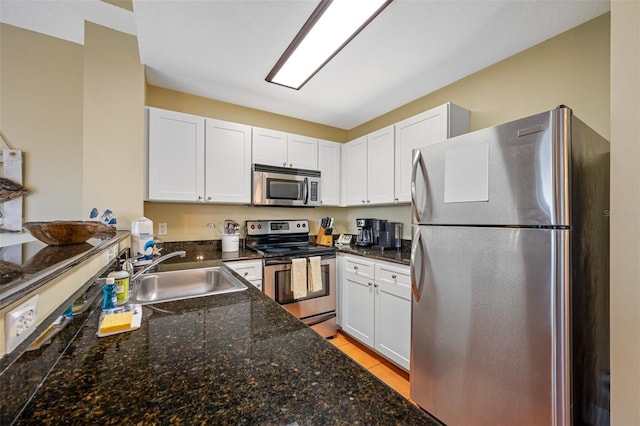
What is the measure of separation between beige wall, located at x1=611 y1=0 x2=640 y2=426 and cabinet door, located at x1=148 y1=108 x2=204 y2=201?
110 inches

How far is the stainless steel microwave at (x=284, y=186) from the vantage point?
269cm

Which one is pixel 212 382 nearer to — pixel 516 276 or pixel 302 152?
pixel 516 276

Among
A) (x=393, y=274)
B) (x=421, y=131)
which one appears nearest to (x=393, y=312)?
(x=393, y=274)

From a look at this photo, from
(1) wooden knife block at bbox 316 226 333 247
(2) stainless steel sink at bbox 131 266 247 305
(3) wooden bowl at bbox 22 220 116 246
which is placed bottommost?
(2) stainless steel sink at bbox 131 266 247 305

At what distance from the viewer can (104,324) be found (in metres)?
0.86

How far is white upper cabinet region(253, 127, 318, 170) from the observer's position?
8.96ft

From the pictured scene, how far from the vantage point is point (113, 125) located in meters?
2.02

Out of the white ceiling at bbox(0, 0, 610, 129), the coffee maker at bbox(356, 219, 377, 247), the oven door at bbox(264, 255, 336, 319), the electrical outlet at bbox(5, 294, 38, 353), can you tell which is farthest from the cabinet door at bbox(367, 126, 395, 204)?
the electrical outlet at bbox(5, 294, 38, 353)

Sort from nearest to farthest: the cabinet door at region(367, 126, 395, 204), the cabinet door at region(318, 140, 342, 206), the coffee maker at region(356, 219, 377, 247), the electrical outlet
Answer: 1. the electrical outlet
2. the cabinet door at region(367, 126, 395, 204)
3. the coffee maker at region(356, 219, 377, 247)
4. the cabinet door at region(318, 140, 342, 206)

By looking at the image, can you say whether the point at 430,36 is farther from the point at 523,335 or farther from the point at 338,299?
the point at 338,299

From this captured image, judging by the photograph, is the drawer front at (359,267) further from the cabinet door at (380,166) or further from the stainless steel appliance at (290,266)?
the cabinet door at (380,166)

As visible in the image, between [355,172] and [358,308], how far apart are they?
5.00 ft

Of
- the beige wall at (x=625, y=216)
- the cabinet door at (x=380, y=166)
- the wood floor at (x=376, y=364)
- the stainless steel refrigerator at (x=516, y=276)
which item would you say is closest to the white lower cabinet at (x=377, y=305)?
the wood floor at (x=376, y=364)

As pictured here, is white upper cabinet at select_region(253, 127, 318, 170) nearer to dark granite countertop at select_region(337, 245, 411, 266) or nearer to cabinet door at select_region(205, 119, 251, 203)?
cabinet door at select_region(205, 119, 251, 203)
